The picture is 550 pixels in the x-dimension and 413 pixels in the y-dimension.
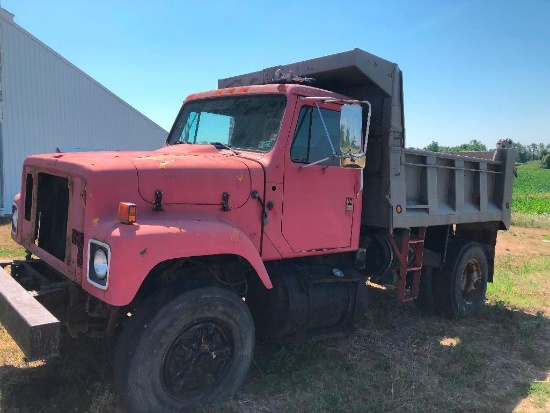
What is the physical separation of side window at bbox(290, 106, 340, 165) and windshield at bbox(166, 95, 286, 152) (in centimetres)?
21

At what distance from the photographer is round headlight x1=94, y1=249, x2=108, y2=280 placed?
2887 millimetres

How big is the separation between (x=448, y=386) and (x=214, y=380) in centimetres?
219

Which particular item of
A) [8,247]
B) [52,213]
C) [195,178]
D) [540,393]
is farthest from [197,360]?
[8,247]

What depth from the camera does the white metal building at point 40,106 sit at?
1396cm

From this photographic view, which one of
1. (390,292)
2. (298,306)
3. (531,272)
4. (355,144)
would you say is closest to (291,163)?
(355,144)

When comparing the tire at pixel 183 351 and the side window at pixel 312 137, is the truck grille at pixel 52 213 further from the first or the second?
the side window at pixel 312 137

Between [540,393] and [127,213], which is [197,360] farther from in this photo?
[540,393]

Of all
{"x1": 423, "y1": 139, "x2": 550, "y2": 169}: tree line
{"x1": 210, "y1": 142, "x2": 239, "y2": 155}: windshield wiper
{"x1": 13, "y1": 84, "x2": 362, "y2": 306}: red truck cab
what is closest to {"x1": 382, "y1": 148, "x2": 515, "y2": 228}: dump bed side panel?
{"x1": 13, "y1": 84, "x2": 362, "y2": 306}: red truck cab

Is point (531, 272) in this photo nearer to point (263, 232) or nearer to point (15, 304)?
point (263, 232)

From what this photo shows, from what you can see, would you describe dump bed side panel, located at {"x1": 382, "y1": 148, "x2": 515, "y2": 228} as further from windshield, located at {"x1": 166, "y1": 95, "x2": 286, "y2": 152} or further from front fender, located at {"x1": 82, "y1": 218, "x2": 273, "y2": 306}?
front fender, located at {"x1": 82, "y1": 218, "x2": 273, "y2": 306}

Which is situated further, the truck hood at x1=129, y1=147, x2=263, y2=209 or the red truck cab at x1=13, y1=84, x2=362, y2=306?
the truck hood at x1=129, y1=147, x2=263, y2=209

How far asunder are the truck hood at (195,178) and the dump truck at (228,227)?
12mm

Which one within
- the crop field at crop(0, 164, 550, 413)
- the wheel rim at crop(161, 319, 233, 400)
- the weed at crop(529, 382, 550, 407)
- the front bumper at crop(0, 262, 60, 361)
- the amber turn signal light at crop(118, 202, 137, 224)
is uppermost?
the amber turn signal light at crop(118, 202, 137, 224)

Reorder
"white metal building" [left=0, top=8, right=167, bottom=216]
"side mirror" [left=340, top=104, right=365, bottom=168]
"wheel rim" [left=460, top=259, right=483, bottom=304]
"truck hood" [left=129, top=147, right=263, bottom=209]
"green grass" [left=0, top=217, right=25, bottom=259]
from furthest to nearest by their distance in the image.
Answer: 1. "white metal building" [left=0, top=8, right=167, bottom=216]
2. "green grass" [left=0, top=217, right=25, bottom=259]
3. "wheel rim" [left=460, top=259, right=483, bottom=304]
4. "side mirror" [left=340, top=104, right=365, bottom=168]
5. "truck hood" [left=129, top=147, right=263, bottom=209]
